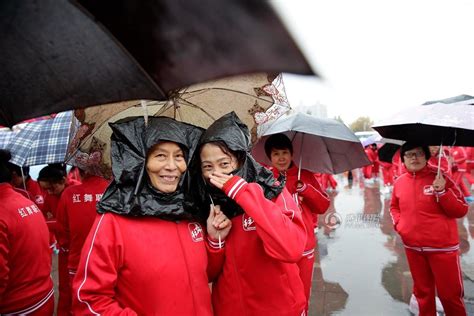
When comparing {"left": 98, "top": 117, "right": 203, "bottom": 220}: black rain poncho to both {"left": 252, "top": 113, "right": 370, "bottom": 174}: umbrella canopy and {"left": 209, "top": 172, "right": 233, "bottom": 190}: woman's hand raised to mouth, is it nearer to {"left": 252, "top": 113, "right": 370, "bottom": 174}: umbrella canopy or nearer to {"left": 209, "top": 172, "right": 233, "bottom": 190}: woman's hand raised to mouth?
{"left": 209, "top": 172, "right": 233, "bottom": 190}: woman's hand raised to mouth

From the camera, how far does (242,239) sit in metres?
2.00

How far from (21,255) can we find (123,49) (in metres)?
2.03

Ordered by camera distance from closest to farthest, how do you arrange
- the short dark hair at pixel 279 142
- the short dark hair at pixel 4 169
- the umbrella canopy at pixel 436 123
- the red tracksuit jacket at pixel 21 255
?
the red tracksuit jacket at pixel 21 255 → the short dark hair at pixel 4 169 → the umbrella canopy at pixel 436 123 → the short dark hair at pixel 279 142

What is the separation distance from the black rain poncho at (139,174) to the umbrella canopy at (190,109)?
1.79 ft

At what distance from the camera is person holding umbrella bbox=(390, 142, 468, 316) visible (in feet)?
11.3

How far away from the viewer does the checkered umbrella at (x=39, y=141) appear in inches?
Result: 131

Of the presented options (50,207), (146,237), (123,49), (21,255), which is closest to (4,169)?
(21,255)

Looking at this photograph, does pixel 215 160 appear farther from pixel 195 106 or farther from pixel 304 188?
pixel 304 188

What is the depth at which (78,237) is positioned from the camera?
11.1 ft

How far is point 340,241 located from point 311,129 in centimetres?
411

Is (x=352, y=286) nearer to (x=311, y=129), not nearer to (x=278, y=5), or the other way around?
(x=311, y=129)

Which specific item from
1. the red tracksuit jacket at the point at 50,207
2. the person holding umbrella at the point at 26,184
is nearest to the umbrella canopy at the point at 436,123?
the red tracksuit jacket at the point at 50,207

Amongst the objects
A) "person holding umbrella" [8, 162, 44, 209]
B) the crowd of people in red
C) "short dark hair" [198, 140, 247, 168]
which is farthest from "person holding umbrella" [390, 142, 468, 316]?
"person holding umbrella" [8, 162, 44, 209]

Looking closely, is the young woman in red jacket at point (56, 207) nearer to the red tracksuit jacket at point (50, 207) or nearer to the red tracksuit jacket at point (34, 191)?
the red tracksuit jacket at point (50, 207)
